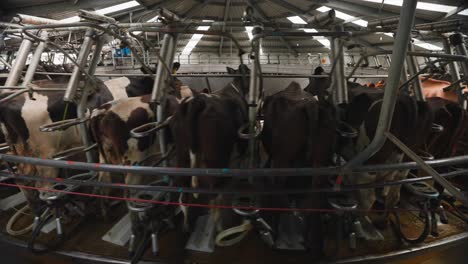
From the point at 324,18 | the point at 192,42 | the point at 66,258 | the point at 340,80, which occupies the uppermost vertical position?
the point at 192,42

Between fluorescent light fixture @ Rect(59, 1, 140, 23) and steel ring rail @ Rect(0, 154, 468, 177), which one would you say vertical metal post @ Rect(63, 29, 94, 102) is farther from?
fluorescent light fixture @ Rect(59, 1, 140, 23)

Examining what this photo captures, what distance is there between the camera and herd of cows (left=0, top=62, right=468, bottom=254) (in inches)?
62.7

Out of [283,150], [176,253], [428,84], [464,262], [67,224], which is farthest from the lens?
[428,84]

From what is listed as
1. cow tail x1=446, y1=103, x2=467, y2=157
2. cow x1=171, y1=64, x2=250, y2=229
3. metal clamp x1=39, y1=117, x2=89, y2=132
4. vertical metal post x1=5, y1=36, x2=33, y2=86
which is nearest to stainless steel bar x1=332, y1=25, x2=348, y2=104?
cow x1=171, y1=64, x2=250, y2=229

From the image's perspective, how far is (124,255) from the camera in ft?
5.63

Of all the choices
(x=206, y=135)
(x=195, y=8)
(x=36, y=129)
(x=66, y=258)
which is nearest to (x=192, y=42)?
(x=195, y=8)

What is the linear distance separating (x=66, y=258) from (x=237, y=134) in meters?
1.46

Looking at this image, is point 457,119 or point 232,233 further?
point 457,119

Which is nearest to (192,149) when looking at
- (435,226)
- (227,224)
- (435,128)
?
(227,224)

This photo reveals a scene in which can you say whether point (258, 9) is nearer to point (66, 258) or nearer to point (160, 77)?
point (160, 77)

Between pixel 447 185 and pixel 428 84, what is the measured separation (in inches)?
112

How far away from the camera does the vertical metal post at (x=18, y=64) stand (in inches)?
85.7

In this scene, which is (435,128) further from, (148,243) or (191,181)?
(148,243)

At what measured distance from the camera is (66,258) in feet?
5.64
